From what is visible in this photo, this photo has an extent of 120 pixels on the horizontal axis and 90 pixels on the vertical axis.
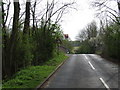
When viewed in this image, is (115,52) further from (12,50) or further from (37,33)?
(12,50)

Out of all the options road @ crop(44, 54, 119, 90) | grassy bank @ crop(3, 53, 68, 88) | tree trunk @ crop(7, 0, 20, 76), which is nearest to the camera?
grassy bank @ crop(3, 53, 68, 88)

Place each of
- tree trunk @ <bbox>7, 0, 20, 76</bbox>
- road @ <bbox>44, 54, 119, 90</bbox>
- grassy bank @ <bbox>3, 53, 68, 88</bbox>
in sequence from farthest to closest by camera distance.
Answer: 1. tree trunk @ <bbox>7, 0, 20, 76</bbox>
2. road @ <bbox>44, 54, 119, 90</bbox>
3. grassy bank @ <bbox>3, 53, 68, 88</bbox>

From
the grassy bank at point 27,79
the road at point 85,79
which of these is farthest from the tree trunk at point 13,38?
the road at point 85,79

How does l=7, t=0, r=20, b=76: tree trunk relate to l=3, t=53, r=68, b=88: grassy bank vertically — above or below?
above

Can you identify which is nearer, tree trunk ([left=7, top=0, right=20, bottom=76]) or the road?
the road

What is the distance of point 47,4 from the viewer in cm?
3703

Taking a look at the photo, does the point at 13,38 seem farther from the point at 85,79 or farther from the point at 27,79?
the point at 85,79

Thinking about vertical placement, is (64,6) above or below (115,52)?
above

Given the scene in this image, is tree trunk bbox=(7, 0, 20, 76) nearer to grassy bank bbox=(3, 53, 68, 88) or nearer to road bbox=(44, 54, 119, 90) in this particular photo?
grassy bank bbox=(3, 53, 68, 88)

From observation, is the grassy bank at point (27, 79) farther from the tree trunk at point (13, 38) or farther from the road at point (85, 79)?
the tree trunk at point (13, 38)

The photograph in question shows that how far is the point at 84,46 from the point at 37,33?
62889 mm

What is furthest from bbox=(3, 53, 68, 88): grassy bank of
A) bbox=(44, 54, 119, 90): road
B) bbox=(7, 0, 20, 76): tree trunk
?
bbox=(7, 0, 20, 76): tree trunk

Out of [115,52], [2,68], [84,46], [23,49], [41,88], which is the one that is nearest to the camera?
[41,88]

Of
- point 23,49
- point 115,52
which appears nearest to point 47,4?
point 115,52
